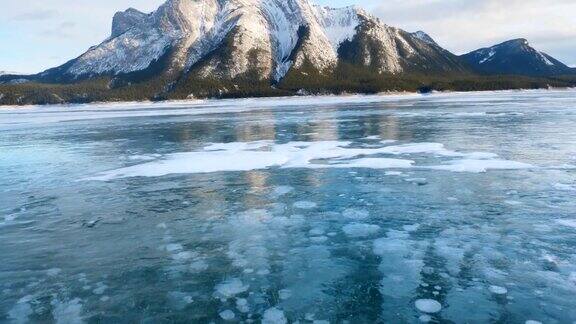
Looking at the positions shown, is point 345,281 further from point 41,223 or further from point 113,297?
point 41,223

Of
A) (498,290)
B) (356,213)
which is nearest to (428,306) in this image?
(498,290)

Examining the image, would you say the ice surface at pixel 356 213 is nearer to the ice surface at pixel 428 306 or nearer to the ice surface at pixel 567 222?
the ice surface at pixel 567 222

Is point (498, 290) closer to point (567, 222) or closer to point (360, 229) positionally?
A: point (360, 229)

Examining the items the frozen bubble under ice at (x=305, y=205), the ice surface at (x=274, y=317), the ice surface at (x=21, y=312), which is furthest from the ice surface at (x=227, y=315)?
the frozen bubble under ice at (x=305, y=205)

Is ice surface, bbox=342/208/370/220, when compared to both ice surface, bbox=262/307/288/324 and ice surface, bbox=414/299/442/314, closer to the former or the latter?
ice surface, bbox=414/299/442/314

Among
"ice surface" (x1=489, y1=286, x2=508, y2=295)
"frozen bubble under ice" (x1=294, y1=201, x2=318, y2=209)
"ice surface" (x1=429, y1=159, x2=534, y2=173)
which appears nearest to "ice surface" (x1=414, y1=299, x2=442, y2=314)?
"ice surface" (x1=489, y1=286, x2=508, y2=295)

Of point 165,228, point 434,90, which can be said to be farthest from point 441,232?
point 434,90
